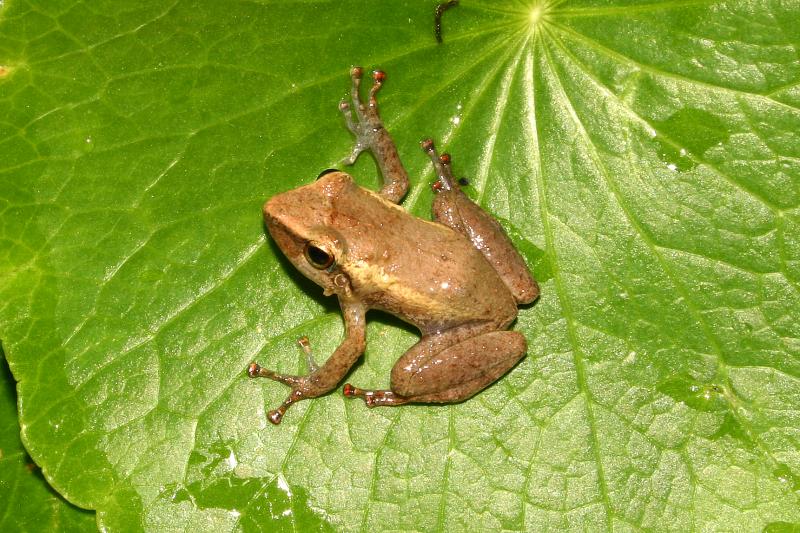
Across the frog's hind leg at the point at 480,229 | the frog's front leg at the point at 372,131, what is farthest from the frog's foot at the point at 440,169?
the frog's front leg at the point at 372,131

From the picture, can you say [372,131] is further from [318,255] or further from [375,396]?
[375,396]

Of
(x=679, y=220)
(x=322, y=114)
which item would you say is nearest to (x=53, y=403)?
(x=322, y=114)

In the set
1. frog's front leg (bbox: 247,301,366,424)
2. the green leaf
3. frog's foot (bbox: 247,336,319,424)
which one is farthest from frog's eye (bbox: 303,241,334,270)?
the green leaf

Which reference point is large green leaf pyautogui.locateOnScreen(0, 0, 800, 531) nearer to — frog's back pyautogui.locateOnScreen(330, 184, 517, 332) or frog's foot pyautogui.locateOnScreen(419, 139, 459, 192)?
frog's foot pyautogui.locateOnScreen(419, 139, 459, 192)

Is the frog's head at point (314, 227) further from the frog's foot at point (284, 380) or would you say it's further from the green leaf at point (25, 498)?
the green leaf at point (25, 498)

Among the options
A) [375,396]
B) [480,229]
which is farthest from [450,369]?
[480,229]

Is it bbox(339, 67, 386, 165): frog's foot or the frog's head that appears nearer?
the frog's head

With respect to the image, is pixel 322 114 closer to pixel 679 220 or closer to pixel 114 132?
pixel 114 132
